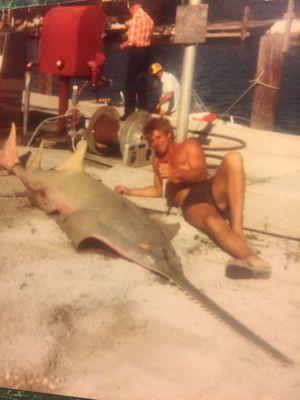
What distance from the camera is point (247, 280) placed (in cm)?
425

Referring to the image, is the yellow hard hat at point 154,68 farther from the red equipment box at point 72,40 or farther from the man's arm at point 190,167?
the man's arm at point 190,167

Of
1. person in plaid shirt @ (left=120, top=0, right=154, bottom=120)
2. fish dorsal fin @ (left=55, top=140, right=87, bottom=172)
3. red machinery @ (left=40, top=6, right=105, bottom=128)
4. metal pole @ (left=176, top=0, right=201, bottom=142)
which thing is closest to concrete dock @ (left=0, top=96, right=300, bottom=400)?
fish dorsal fin @ (left=55, top=140, right=87, bottom=172)

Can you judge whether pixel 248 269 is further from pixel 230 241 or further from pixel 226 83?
pixel 226 83

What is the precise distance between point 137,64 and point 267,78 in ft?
11.4

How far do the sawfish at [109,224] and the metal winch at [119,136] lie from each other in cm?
168

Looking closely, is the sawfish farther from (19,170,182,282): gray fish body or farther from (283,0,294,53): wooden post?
(283,0,294,53): wooden post

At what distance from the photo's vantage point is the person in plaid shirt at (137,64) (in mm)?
10195

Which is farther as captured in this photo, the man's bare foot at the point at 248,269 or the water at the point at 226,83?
the water at the point at 226,83

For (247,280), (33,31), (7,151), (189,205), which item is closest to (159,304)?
(247,280)

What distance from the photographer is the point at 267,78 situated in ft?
38.2

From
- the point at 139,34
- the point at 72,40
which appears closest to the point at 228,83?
the point at 139,34

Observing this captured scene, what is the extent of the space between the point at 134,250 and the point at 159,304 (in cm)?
62

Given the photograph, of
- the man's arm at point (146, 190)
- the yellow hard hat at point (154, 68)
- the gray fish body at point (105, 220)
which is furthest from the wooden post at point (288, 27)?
the gray fish body at point (105, 220)

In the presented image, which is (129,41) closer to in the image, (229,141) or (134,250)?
(229,141)
